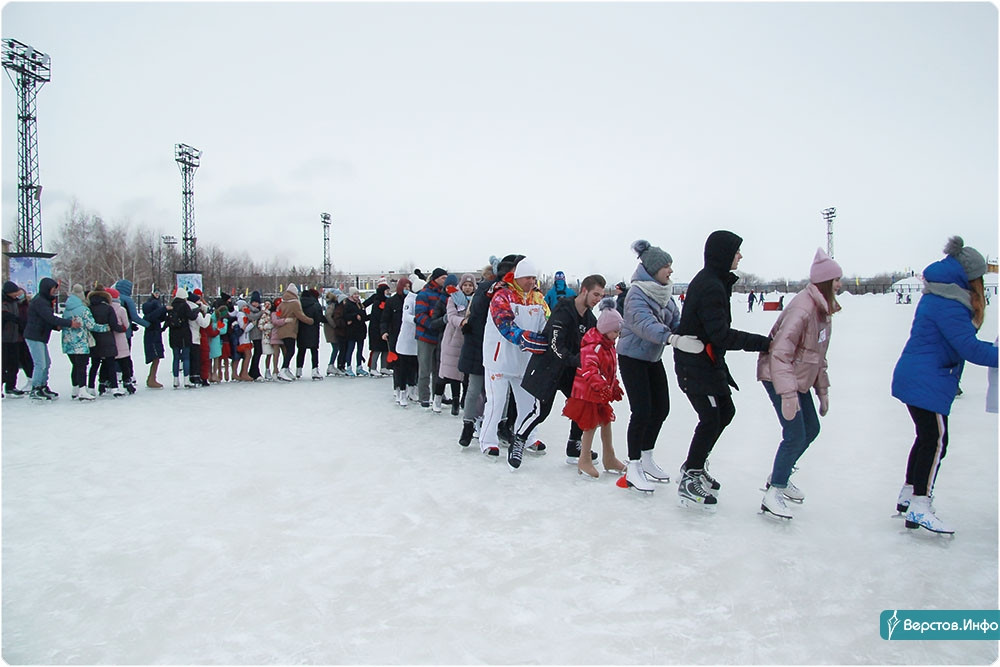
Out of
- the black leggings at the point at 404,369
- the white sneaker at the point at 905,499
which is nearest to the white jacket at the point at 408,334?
the black leggings at the point at 404,369

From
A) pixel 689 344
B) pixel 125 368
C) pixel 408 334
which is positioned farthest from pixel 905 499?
pixel 125 368

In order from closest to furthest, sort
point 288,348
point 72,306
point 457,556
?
point 457,556
point 72,306
point 288,348

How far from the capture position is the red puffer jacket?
4.45 m

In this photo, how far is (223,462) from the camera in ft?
16.8

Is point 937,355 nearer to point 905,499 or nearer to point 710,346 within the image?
point 905,499

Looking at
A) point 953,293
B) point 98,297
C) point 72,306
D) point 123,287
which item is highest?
point 953,293

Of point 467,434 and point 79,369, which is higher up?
point 79,369

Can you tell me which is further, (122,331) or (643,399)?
(122,331)

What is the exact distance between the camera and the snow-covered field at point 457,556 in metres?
2.41

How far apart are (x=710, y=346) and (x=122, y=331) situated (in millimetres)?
7828

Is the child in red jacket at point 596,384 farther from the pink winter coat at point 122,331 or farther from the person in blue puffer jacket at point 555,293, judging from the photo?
the pink winter coat at point 122,331

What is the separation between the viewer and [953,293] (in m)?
3.27

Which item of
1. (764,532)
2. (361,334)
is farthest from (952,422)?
(361,334)

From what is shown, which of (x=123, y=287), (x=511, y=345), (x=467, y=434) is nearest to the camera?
(x=511, y=345)
